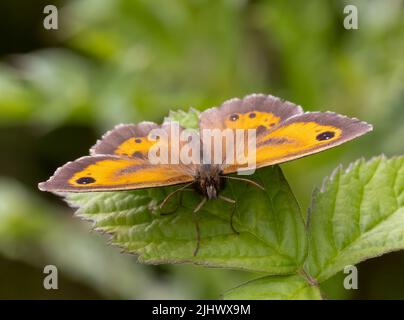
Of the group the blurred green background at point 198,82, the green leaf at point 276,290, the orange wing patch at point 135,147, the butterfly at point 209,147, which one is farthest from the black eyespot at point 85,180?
A: the blurred green background at point 198,82

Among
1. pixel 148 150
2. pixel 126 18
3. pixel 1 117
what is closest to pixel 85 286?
pixel 1 117

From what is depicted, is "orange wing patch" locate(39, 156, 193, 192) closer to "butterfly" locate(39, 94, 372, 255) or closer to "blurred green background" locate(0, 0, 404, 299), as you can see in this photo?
"butterfly" locate(39, 94, 372, 255)

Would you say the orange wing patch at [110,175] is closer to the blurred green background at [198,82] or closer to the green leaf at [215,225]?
the green leaf at [215,225]

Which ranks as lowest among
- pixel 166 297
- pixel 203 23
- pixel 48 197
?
pixel 166 297

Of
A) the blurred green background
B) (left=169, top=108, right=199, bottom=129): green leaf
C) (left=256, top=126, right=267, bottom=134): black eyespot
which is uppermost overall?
the blurred green background

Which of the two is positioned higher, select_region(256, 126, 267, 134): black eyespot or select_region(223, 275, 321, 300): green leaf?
select_region(256, 126, 267, 134): black eyespot

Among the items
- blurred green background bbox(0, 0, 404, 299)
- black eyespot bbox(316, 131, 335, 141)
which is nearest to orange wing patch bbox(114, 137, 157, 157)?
black eyespot bbox(316, 131, 335, 141)

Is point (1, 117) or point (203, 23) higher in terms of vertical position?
point (203, 23)

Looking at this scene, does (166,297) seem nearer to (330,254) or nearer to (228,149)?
(228,149)
